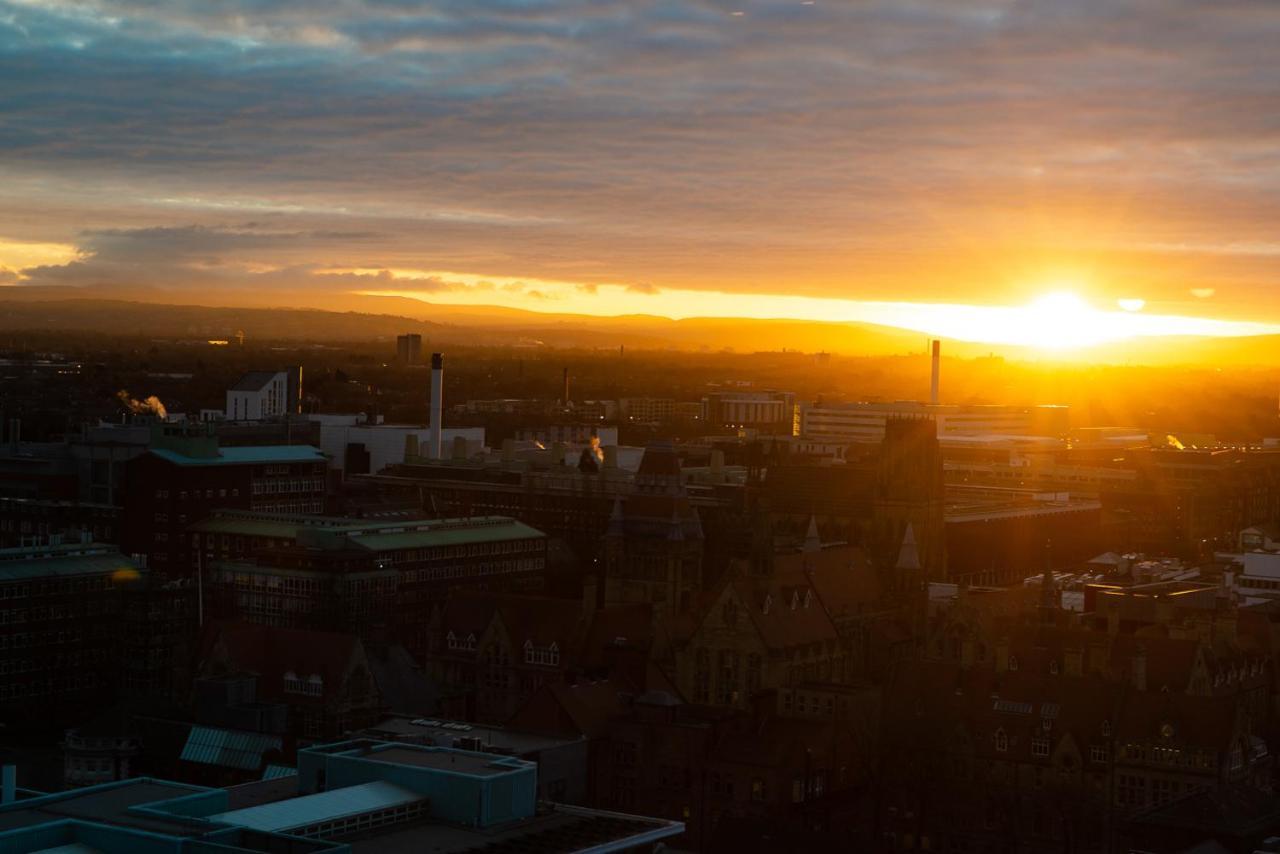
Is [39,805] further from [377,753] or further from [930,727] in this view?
[930,727]

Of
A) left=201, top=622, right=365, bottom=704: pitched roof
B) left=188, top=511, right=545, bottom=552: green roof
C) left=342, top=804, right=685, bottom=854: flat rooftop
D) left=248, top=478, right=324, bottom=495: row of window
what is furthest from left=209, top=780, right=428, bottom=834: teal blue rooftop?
left=248, top=478, right=324, bottom=495: row of window

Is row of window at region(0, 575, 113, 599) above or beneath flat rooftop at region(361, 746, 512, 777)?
above

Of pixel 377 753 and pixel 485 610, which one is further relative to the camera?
pixel 485 610

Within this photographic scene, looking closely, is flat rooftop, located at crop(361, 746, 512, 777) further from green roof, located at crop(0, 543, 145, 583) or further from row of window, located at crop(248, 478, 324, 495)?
row of window, located at crop(248, 478, 324, 495)

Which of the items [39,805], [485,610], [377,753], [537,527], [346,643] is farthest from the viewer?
[537,527]

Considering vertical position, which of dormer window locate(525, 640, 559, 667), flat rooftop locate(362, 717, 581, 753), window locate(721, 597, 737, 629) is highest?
window locate(721, 597, 737, 629)

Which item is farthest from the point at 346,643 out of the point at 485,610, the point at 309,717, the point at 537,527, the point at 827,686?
the point at 537,527
